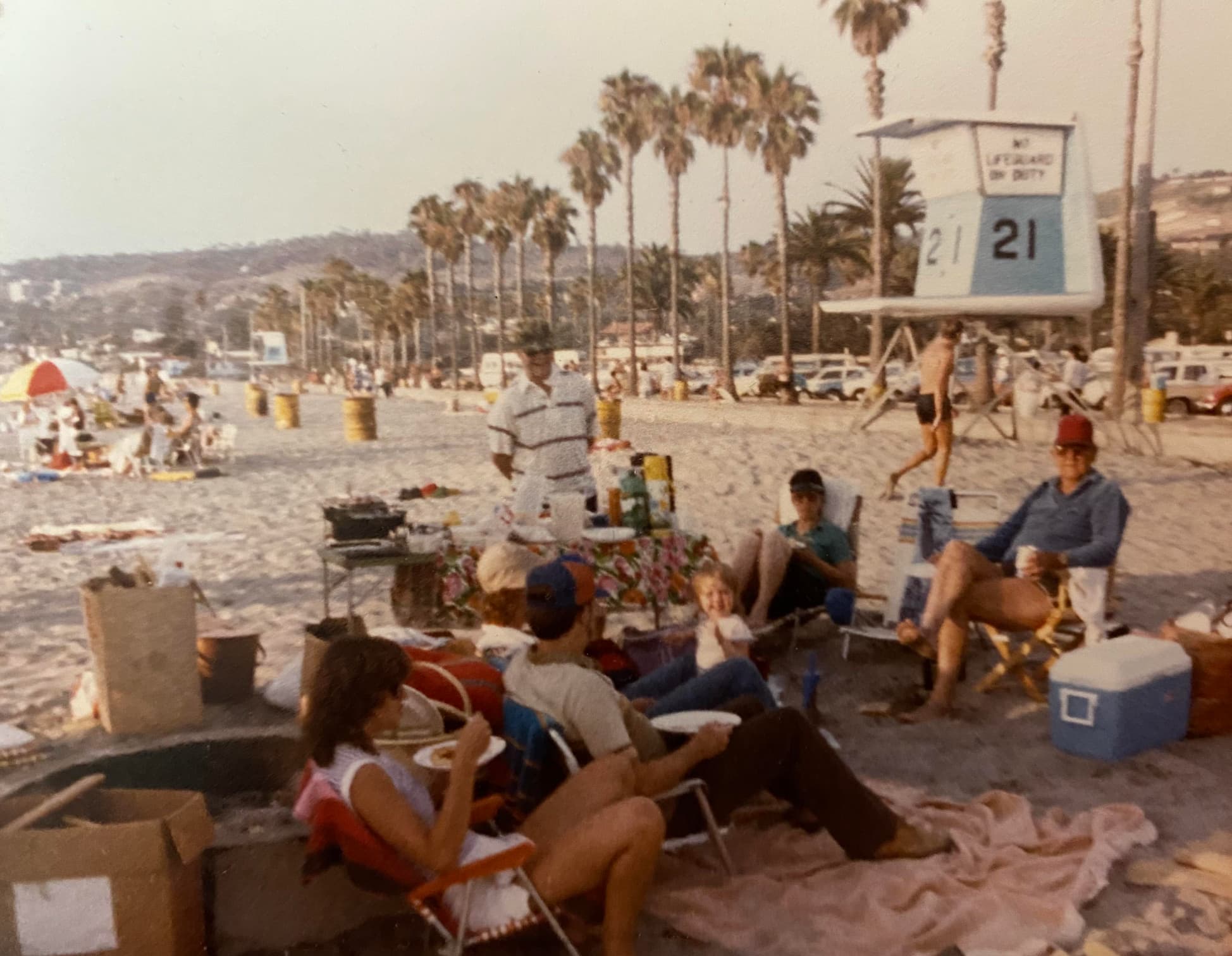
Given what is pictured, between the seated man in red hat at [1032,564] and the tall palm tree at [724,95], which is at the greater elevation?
the tall palm tree at [724,95]

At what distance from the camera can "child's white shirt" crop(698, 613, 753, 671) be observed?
154 inches

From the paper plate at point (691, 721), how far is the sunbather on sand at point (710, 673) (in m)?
0.14

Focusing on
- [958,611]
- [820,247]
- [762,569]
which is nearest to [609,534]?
[762,569]

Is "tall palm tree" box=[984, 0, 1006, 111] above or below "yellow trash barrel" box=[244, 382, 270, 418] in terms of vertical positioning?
above

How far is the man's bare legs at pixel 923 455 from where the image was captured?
8438 millimetres

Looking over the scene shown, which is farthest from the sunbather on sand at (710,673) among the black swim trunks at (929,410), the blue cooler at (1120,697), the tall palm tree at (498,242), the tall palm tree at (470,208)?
the black swim trunks at (929,410)

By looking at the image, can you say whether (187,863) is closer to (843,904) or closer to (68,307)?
(843,904)

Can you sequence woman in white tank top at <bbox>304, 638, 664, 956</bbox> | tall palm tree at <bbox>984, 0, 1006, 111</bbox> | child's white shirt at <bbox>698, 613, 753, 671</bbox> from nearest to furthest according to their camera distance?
woman in white tank top at <bbox>304, 638, 664, 956</bbox>
child's white shirt at <bbox>698, 613, 753, 671</bbox>
tall palm tree at <bbox>984, 0, 1006, 111</bbox>

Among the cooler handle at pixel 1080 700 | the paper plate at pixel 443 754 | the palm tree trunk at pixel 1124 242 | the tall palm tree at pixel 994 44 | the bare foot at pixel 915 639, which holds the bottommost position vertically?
the cooler handle at pixel 1080 700

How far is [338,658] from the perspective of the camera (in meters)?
2.44

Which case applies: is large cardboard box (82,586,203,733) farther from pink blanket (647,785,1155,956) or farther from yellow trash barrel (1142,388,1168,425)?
yellow trash barrel (1142,388,1168,425)

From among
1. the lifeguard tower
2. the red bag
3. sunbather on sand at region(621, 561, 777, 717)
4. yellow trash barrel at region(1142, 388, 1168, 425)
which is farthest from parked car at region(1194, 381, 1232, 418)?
the red bag

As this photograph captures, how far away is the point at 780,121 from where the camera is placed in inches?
253

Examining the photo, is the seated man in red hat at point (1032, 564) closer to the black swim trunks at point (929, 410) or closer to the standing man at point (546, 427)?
the standing man at point (546, 427)
